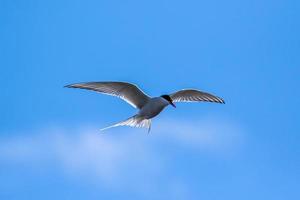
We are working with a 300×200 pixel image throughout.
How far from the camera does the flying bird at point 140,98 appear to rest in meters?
22.4

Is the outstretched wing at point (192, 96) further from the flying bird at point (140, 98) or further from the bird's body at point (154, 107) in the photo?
the bird's body at point (154, 107)

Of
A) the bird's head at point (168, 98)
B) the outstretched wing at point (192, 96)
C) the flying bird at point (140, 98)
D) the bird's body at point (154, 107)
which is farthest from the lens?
the outstretched wing at point (192, 96)

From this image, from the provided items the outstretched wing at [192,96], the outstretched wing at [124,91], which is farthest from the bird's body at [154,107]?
Result: the outstretched wing at [192,96]

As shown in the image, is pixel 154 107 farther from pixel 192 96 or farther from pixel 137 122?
pixel 192 96

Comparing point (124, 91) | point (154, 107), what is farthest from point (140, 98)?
point (154, 107)

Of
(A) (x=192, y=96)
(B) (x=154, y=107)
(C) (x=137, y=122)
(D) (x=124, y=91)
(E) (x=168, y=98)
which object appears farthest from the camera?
(A) (x=192, y=96)

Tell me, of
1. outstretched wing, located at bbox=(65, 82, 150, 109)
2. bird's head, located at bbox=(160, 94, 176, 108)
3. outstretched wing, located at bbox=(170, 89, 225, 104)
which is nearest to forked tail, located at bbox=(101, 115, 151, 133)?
outstretched wing, located at bbox=(65, 82, 150, 109)

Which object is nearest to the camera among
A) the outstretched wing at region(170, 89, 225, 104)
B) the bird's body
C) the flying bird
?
the flying bird

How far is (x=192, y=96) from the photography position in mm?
24172

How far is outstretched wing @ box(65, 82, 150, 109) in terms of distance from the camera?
2205 centimetres

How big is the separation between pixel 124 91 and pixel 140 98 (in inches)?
21.3

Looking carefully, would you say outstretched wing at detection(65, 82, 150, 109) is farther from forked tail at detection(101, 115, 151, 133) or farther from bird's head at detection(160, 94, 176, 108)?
bird's head at detection(160, 94, 176, 108)

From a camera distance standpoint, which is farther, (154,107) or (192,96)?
(192,96)

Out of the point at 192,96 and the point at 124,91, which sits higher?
the point at 192,96
